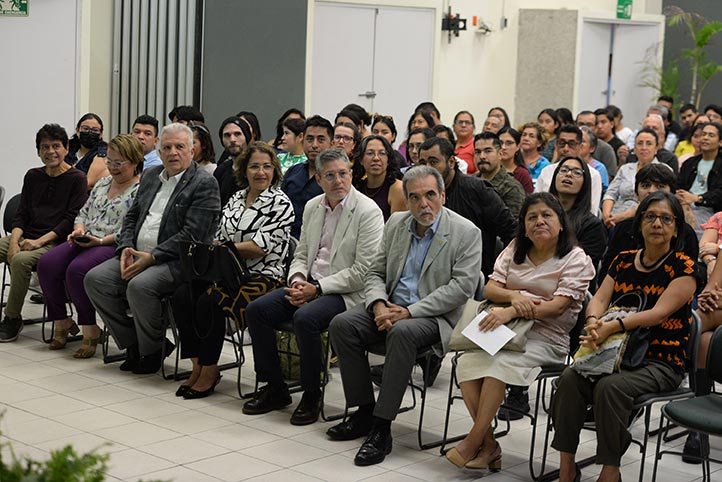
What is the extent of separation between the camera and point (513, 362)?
443cm

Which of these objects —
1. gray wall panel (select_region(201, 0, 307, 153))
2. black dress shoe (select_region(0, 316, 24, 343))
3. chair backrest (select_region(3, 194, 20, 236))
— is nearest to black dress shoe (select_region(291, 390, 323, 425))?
black dress shoe (select_region(0, 316, 24, 343))

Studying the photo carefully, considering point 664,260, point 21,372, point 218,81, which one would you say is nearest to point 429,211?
point 664,260

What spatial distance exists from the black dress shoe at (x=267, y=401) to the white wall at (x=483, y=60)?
826 centimetres

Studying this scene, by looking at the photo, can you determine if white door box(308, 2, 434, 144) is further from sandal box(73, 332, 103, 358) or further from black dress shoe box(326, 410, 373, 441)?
Answer: black dress shoe box(326, 410, 373, 441)

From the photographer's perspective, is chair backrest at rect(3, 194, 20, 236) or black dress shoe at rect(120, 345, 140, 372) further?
chair backrest at rect(3, 194, 20, 236)

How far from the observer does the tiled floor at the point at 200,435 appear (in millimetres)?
4461

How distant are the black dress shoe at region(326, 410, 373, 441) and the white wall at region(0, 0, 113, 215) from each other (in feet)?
19.7

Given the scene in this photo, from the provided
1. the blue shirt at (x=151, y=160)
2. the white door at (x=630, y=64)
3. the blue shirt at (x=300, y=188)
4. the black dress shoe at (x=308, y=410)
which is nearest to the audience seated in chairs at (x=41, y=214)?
the blue shirt at (x=151, y=160)

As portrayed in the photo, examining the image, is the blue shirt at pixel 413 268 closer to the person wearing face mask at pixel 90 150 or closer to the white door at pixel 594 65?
the person wearing face mask at pixel 90 150

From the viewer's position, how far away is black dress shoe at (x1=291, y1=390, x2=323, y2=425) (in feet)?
16.9

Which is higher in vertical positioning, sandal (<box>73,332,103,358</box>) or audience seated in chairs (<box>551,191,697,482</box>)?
audience seated in chairs (<box>551,191,697,482</box>)

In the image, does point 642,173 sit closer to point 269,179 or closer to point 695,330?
point 695,330

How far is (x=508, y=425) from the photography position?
5.10 metres

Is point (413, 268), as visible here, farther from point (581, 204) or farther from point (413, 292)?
point (581, 204)
